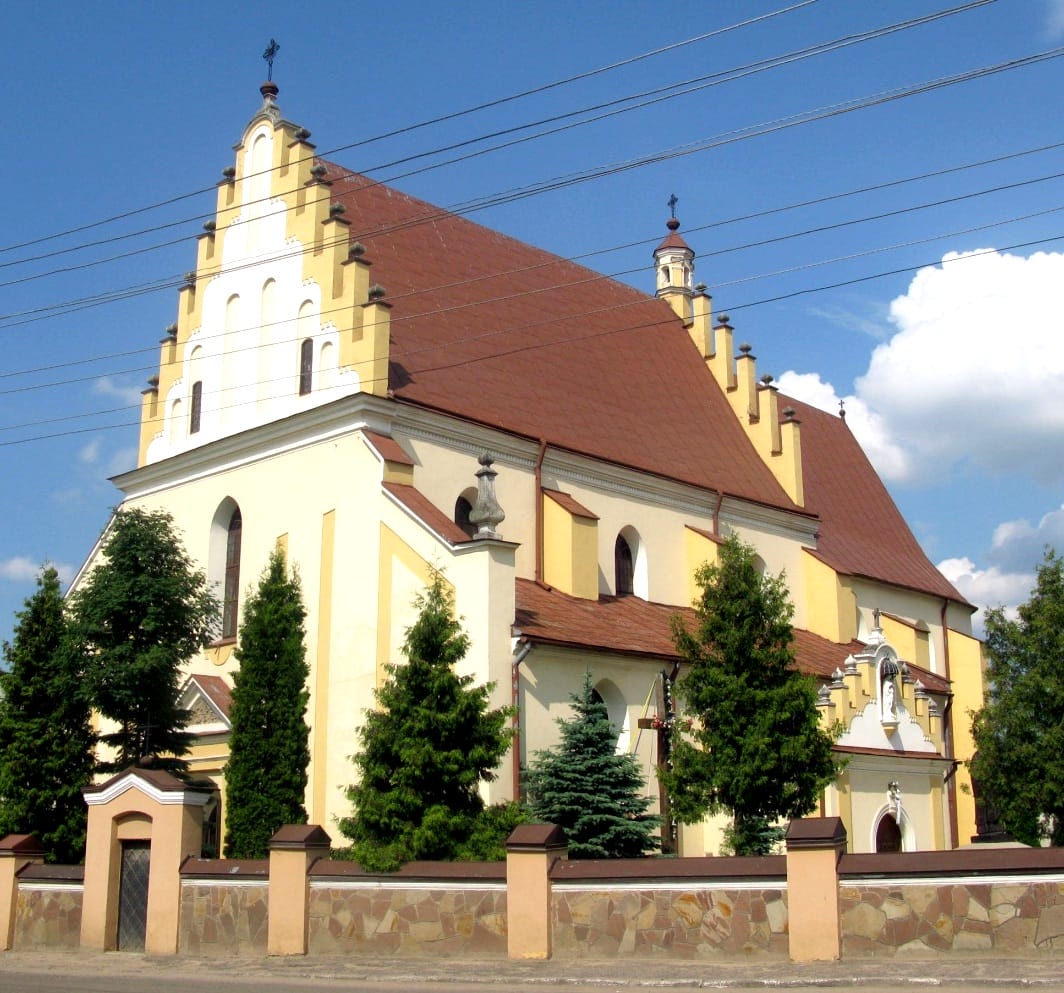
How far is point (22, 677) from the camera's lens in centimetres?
2122

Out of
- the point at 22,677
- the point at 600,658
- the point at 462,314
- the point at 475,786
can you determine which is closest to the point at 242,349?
the point at 462,314

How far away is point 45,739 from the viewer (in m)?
20.8

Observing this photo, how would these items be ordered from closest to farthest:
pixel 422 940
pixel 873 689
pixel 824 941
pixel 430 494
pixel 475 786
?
1. pixel 824 941
2. pixel 422 940
3. pixel 475 786
4. pixel 430 494
5. pixel 873 689

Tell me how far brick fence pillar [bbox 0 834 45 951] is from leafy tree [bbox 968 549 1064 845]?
52.7 feet

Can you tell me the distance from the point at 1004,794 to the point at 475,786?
12113 mm

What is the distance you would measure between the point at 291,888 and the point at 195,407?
40.1ft

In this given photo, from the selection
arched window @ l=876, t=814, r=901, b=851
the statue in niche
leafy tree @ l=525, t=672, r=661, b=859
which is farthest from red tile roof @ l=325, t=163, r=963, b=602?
arched window @ l=876, t=814, r=901, b=851

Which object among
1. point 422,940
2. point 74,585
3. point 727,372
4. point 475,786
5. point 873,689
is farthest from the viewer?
point 727,372

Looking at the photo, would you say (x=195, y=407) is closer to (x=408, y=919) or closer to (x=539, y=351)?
(x=539, y=351)

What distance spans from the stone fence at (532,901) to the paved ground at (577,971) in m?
0.22

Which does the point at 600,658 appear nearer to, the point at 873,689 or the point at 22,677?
the point at 873,689

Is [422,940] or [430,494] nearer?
[422,940]

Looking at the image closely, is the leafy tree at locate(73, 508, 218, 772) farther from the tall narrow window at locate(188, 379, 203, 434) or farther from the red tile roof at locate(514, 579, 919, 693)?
the red tile roof at locate(514, 579, 919, 693)

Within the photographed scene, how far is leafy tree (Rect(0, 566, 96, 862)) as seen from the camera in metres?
20.5
